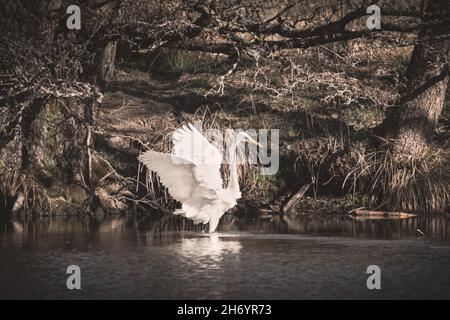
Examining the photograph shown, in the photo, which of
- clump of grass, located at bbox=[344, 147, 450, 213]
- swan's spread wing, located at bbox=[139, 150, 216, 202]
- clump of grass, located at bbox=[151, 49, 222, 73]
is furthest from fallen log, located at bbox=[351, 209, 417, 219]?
clump of grass, located at bbox=[151, 49, 222, 73]

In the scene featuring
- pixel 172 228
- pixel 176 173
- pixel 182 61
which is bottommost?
pixel 172 228

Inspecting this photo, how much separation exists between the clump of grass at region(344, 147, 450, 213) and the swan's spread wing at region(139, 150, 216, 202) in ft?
13.8

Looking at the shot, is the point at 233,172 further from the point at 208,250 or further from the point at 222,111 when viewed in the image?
the point at 222,111

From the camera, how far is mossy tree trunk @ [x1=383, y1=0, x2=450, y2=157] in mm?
15680

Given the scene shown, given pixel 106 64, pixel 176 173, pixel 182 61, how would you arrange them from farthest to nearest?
pixel 182 61 → pixel 106 64 → pixel 176 173

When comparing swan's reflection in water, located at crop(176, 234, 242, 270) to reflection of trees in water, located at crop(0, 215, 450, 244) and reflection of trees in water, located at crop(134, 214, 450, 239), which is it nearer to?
reflection of trees in water, located at crop(0, 215, 450, 244)

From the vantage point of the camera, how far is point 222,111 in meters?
16.9

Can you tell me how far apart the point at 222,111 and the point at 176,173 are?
5157mm

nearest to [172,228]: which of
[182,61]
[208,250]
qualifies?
[208,250]

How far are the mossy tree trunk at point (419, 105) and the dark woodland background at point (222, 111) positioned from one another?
0.08ft

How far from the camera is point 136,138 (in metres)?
15.9

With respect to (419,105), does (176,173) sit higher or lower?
lower

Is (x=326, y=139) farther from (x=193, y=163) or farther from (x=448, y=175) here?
(x=193, y=163)

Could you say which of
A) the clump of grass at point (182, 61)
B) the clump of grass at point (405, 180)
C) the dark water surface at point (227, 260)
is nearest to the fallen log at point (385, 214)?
the clump of grass at point (405, 180)
